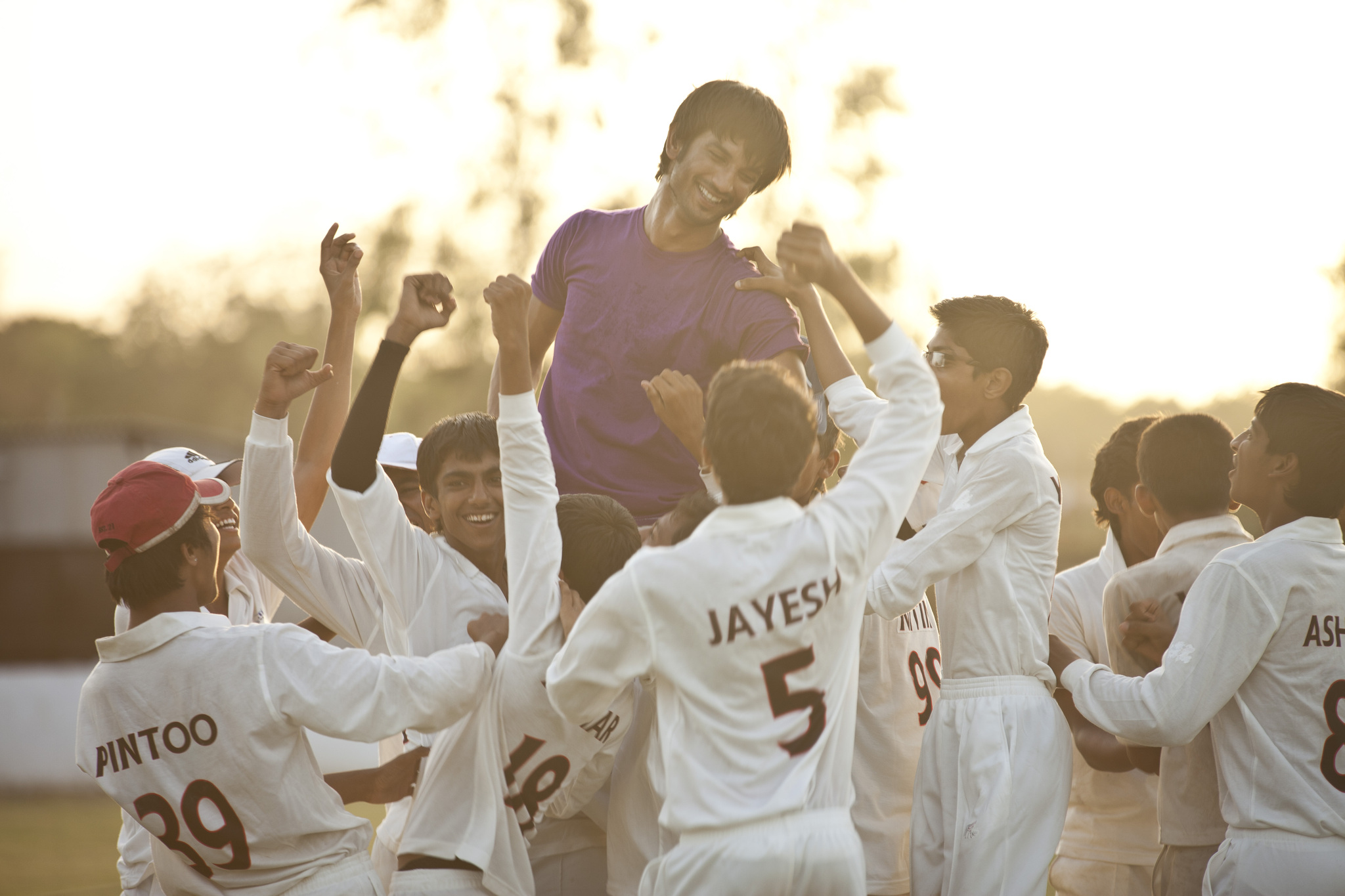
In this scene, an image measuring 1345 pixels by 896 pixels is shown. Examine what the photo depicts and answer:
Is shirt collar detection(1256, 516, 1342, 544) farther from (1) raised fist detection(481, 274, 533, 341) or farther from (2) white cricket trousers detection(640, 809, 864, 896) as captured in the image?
(1) raised fist detection(481, 274, 533, 341)

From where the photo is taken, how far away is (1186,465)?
446 centimetres

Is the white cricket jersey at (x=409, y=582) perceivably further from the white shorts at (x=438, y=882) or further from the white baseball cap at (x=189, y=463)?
the white baseball cap at (x=189, y=463)

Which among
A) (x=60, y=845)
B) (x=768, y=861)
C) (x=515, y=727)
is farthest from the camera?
(x=60, y=845)

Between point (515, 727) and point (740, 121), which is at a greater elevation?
point (740, 121)

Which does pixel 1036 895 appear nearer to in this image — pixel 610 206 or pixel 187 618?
pixel 187 618

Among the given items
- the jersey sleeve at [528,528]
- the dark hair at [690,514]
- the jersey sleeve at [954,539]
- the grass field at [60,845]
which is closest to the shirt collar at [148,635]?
the jersey sleeve at [528,528]

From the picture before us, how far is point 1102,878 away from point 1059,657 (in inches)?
49.2

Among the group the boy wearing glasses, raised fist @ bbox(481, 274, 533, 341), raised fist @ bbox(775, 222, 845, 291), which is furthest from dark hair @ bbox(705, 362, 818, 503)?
the boy wearing glasses

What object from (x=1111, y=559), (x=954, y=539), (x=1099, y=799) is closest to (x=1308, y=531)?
(x=954, y=539)

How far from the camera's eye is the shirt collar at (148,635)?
348 centimetres

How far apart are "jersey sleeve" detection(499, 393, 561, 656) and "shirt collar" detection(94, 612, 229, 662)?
33.7 inches

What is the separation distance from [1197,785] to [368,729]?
274cm

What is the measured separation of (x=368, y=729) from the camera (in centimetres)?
342

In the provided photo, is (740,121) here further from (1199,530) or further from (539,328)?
(1199,530)
